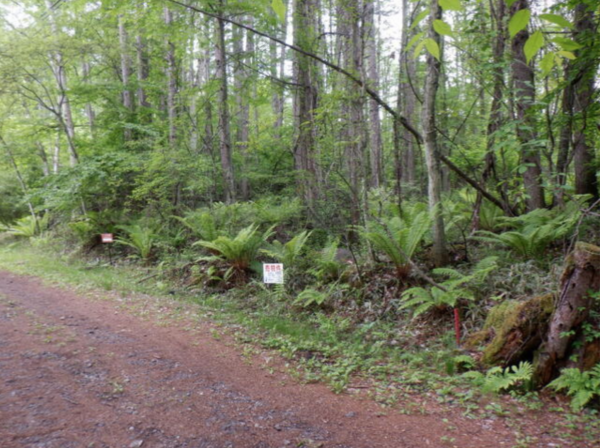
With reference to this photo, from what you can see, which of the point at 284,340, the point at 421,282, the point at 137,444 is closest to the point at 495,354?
the point at 421,282

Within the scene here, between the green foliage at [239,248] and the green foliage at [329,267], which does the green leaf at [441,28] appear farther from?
the green foliage at [239,248]

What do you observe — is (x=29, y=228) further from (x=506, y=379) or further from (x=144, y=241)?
(x=506, y=379)

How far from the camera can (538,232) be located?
5.54 m

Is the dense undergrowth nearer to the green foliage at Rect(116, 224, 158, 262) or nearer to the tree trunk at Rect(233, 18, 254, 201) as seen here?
the green foliage at Rect(116, 224, 158, 262)

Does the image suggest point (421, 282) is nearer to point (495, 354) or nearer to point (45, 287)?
point (495, 354)

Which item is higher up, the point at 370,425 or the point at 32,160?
the point at 32,160

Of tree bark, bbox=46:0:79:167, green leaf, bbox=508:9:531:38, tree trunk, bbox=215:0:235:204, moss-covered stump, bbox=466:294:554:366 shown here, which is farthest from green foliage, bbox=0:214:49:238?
green leaf, bbox=508:9:531:38

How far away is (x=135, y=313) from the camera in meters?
6.01

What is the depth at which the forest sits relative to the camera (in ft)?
12.6

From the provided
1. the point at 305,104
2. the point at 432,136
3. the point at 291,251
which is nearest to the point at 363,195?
the point at 432,136

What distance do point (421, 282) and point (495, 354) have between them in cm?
204

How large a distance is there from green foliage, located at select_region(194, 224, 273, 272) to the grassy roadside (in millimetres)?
606

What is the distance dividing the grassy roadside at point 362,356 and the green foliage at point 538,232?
2016 millimetres

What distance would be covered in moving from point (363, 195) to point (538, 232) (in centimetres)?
260
